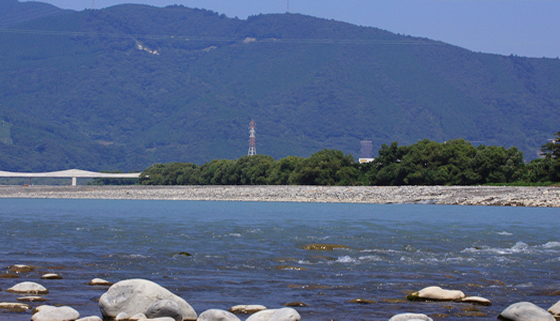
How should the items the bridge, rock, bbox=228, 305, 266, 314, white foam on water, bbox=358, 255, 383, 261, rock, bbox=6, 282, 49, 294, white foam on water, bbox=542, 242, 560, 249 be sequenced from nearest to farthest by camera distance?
rock, bbox=228, 305, 266, 314 < rock, bbox=6, 282, 49, 294 < white foam on water, bbox=358, 255, 383, 261 < white foam on water, bbox=542, 242, 560, 249 < the bridge

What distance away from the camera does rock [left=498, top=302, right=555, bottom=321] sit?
10305 mm

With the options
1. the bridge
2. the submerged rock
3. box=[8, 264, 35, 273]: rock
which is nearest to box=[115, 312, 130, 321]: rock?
the submerged rock

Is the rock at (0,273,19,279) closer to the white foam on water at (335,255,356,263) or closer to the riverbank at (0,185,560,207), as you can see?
the white foam on water at (335,255,356,263)

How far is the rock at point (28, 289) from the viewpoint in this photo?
12.5m

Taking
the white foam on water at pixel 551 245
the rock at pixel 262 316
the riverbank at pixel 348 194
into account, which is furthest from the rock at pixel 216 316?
the riverbank at pixel 348 194

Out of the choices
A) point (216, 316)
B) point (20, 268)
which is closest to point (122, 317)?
point (216, 316)

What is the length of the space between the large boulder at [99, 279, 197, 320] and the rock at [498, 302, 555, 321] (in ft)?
17.6

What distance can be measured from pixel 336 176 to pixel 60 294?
7249cm

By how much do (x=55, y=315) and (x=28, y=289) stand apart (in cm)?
287

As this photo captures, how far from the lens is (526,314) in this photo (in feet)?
34.0

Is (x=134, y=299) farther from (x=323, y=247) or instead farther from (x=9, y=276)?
(x=323, y=247)

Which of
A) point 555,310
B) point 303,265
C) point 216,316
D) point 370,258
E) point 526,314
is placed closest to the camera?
point 216,316

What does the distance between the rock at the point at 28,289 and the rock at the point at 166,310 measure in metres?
3.26

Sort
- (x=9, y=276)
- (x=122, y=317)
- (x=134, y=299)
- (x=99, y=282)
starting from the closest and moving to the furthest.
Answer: (x=122, y=317) → (x=134, y=299) → (x=99, y=282) → (x=9, y=276)
